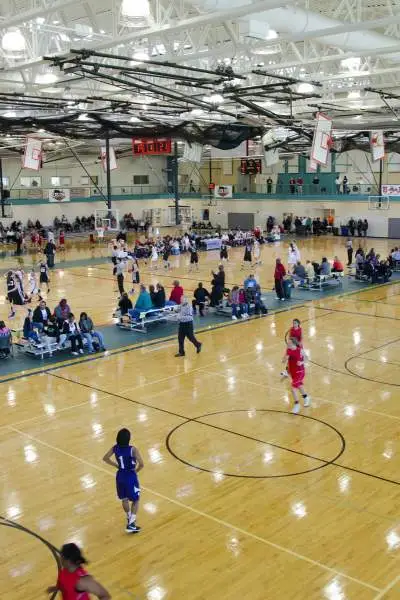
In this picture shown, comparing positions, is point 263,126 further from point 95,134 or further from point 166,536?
point 166,536

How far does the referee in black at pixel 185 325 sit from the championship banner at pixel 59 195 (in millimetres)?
33172

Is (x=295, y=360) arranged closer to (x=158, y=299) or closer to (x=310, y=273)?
(x=158, y=299)

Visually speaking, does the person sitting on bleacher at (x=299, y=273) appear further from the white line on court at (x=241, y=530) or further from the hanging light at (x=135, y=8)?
the white line on court at (x=241, y=530)

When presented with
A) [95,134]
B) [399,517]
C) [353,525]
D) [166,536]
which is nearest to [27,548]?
[166,536]

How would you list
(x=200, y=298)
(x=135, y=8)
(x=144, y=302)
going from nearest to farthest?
(x=135, y=8), (x=144, y=302), (x=200, y=298)

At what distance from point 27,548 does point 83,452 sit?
270cm

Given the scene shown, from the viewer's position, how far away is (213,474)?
30.3ft

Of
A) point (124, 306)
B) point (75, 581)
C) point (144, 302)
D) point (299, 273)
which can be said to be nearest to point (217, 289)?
point (144, 302)

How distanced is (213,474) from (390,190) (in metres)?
36.5

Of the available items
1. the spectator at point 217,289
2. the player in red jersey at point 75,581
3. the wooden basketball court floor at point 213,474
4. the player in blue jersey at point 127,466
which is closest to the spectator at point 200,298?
the spectator at point 217,289

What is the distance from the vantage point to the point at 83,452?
10016mm

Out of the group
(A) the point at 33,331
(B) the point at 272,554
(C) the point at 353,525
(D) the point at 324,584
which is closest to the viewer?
(D) the point at 324,584

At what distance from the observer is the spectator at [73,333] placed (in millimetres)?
→ 15719

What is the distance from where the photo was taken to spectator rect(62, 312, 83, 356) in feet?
51.6
